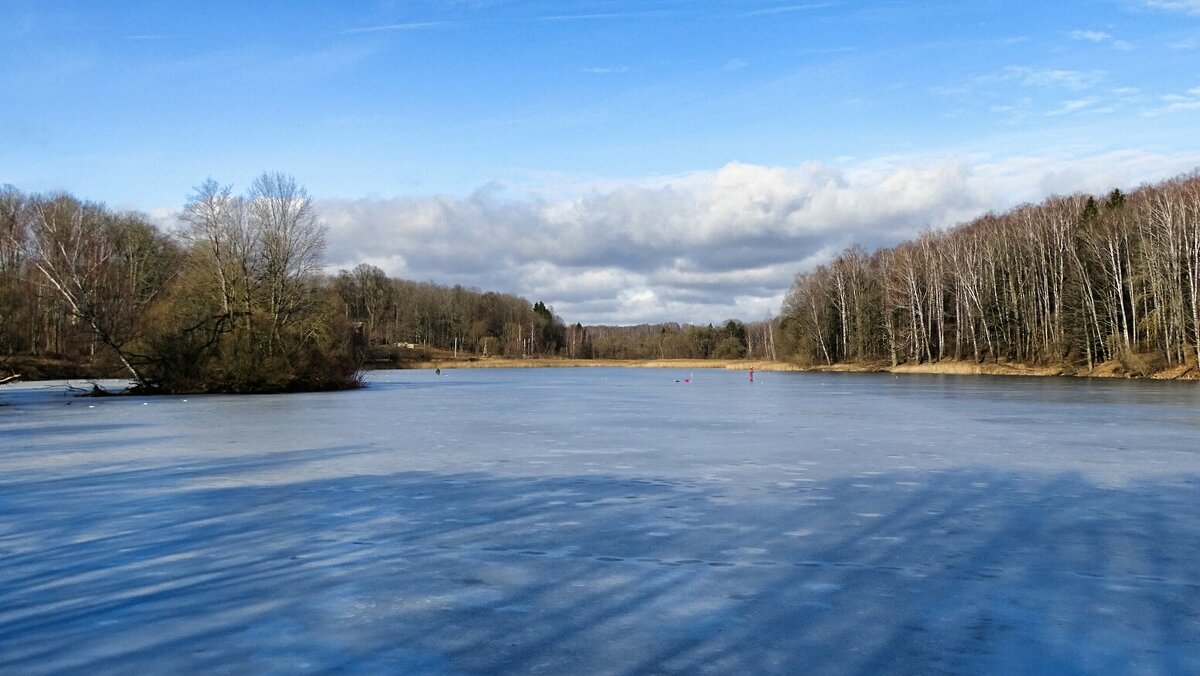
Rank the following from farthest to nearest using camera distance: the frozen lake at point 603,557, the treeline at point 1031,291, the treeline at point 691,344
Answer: the treeline at point 691,344
the treeline at point 1031,291
the frozen lake at point 603,557

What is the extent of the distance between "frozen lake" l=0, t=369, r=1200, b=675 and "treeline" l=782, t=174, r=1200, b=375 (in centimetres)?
3514

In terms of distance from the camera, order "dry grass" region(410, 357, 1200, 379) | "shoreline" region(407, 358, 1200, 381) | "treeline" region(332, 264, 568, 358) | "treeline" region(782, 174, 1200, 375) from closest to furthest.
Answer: "shoreline" region(407, 358, 1200, 381), "treeline" region(782, 174, 1200, 375), "dry grass" region(410, 357, 1200, 379), "treeline" region(332, 264, 568, 358)

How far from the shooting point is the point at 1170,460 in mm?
10453

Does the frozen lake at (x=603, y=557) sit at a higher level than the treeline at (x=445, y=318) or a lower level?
lower

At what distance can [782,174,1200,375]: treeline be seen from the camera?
40.6 meters

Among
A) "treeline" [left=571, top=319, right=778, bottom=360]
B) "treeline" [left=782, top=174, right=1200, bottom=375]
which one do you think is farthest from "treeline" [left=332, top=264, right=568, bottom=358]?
"treeline" [left=782, top=174, right=1200, bottom=375]

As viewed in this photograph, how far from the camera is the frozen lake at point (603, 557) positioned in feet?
12.6

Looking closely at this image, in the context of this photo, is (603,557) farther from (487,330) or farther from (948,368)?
(487,330)

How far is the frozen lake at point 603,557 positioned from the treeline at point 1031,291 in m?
35.1

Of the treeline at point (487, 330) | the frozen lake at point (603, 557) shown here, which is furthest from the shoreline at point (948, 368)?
the frozen lake at point (603, 557)

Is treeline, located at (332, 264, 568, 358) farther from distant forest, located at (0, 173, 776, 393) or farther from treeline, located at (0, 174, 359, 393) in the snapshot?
treeline, located at (0, 174, 359, 393)

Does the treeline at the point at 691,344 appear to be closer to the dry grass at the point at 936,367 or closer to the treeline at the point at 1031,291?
the dry grass at the point at 936,367

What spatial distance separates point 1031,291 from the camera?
51.3 m

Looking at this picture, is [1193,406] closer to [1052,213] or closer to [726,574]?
[726,574]
